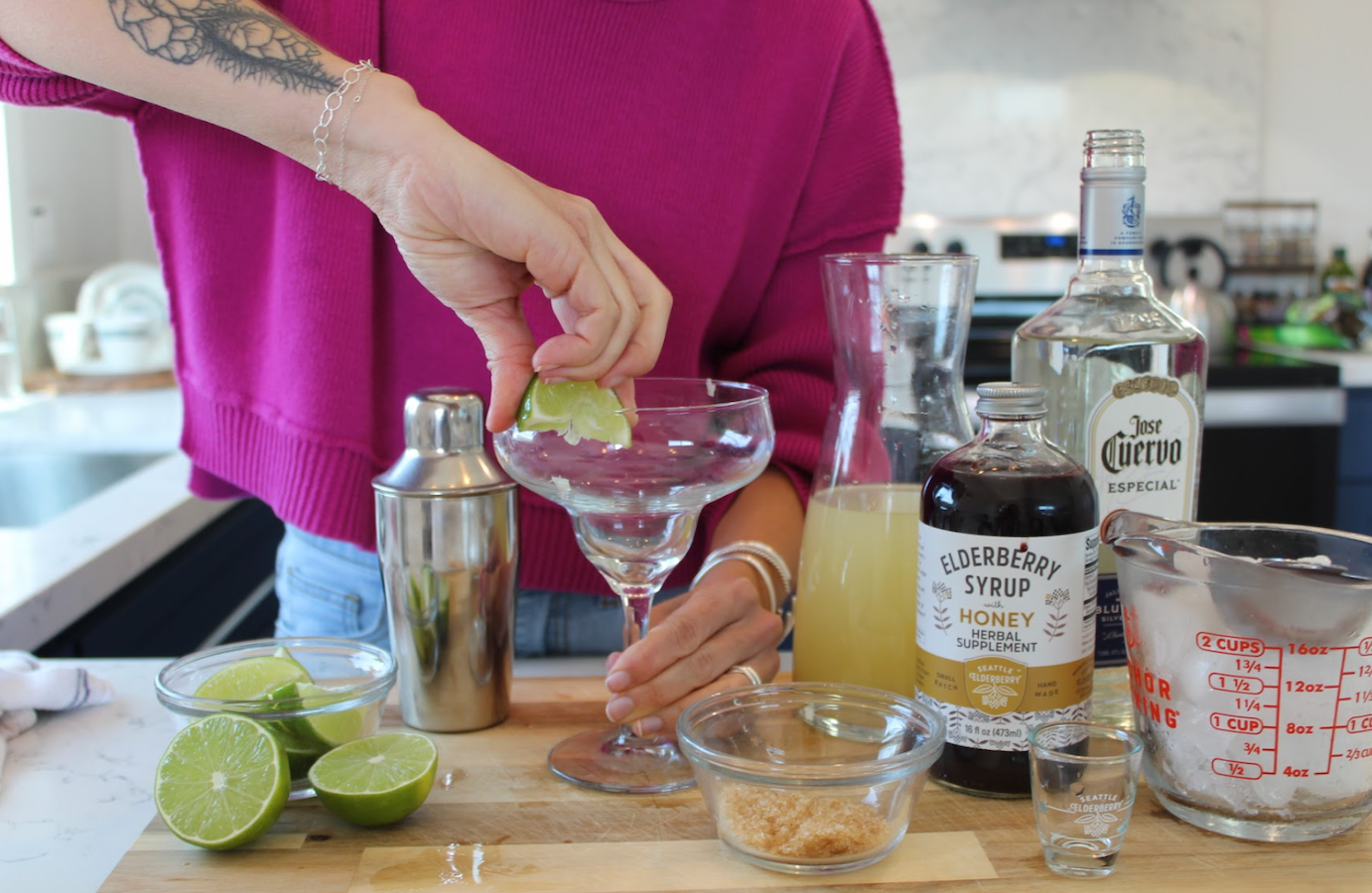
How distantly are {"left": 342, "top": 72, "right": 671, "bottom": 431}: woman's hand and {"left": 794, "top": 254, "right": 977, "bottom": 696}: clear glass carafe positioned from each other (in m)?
0.13

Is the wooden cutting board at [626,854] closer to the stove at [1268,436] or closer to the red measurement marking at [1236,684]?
the red measurement marking at [1236,684]

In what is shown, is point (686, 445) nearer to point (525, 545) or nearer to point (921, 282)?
point (921, 282)

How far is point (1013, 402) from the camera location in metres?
0.68

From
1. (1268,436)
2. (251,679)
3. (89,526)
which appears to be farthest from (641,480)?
(1268,436)

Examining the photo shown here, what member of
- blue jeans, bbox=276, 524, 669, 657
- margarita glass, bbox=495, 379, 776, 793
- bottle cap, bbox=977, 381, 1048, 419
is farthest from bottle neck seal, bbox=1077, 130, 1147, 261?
blue jeans, bbox=276, 524, 669, 657

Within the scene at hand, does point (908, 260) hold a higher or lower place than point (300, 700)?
higher

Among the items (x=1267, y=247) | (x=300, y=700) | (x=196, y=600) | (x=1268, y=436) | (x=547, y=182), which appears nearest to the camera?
(x=300, y=700)

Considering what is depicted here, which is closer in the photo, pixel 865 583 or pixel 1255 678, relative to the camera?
pixel 1255 678

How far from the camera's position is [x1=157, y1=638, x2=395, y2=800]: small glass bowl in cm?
73

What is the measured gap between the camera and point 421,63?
1.03m

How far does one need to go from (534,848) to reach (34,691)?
1.47 ft

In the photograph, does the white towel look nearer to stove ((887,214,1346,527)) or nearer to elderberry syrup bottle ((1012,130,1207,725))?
elderberry syrup bottle ((1012,130,1207,725))

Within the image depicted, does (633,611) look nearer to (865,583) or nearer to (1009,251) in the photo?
(865,583)

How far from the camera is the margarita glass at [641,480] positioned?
752 millimetres
